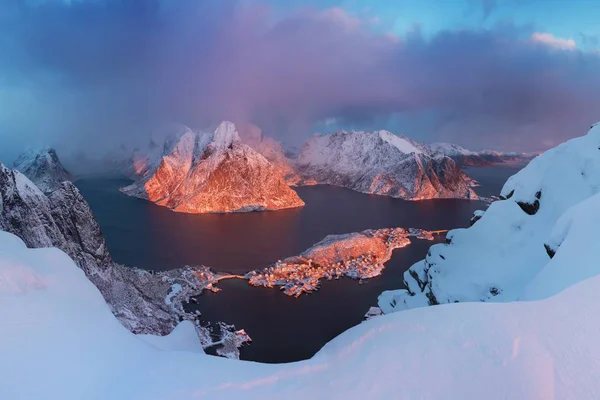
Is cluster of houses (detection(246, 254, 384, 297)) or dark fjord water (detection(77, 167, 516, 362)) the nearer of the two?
dark fjord water (detection(77, 167, 516, 362))

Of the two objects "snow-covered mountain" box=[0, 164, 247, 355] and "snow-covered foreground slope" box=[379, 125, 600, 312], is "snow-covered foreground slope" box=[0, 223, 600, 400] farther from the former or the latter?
"snow-covered mountain" box=[0, 164, 247, 355]

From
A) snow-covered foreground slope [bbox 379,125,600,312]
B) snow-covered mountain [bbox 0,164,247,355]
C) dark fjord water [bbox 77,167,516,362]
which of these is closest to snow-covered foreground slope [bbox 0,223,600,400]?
snow-covered foreground slope [bbox 379,125,600,312]

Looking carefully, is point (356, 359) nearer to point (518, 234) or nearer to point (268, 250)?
point (518, 234)

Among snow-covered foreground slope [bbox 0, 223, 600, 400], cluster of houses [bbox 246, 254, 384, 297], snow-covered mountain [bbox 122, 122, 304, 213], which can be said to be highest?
snow-covered mountain [bbox 122, 122, 304, 213]

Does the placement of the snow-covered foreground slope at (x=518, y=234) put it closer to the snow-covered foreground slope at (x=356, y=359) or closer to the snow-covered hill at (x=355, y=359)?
the snow-covered hill at (x=355, y=359)

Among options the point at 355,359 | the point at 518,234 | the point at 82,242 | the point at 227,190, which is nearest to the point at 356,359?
the point at 355,359

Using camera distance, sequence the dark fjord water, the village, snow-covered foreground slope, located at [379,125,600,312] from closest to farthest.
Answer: snow-covered foreground slope, located at [379,125,600,312] → the dark fjord water → the village

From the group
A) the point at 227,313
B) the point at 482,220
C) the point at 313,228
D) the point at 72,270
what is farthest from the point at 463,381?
the point at 313,228

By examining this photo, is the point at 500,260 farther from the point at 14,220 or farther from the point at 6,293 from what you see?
the point at 14,220
